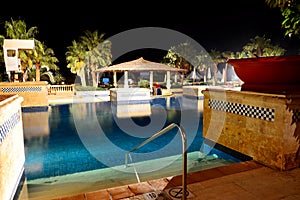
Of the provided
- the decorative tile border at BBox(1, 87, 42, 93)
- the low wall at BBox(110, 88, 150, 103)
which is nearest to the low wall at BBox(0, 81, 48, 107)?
the decorative tile border at BBox(1, 87, 42, 93)

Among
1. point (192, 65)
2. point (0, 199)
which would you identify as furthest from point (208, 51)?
point (0, 199)

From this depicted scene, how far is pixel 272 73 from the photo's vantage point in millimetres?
3432

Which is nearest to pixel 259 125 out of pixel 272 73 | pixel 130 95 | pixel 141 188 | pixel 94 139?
pixel 272 73

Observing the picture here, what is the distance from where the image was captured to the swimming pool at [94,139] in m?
5.03

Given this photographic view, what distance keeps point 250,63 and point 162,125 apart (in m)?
5.42

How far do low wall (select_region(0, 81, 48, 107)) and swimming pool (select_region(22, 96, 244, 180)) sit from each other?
73.1 inches

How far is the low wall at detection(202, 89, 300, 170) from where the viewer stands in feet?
10.5

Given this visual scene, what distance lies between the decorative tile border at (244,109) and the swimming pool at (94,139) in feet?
3.12

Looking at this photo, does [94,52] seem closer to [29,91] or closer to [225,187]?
[29,91]

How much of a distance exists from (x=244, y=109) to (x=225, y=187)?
1.55 metres

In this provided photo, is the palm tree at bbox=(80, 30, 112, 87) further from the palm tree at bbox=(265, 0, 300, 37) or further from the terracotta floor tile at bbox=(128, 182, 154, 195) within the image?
the palm tree at bbox=(265, 0, 300, 37)

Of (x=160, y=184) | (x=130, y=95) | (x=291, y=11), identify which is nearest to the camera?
(x=291, y=11)

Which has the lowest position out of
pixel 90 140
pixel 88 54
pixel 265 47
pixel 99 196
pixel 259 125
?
pixel 90 140

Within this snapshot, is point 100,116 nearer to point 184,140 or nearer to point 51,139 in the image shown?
point 51,139
